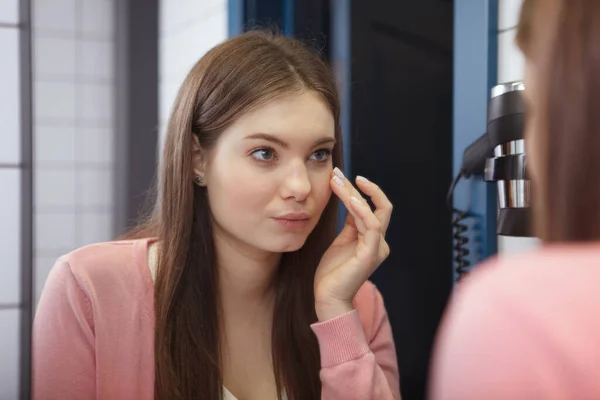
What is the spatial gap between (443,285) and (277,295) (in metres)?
0.85

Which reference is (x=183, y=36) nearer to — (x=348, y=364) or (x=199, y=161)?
(x=199, y=161)

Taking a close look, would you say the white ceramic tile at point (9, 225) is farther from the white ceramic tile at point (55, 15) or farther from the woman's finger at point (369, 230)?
the woman's finger at point (369, 230)

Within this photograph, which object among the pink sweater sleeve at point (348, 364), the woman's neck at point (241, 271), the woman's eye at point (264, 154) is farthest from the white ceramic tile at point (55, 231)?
the pink sweater sleeve at point (348, 364)

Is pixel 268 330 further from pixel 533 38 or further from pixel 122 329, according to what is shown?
pixel 533 38

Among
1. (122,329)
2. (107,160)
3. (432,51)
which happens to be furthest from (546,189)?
(107,160)

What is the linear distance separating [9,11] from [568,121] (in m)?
1.48

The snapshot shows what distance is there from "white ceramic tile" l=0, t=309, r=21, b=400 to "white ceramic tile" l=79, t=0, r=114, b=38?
103 cm

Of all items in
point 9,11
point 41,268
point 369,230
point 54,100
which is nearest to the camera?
point 369,230

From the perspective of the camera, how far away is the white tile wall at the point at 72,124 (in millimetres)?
1902

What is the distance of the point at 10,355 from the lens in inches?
62.5

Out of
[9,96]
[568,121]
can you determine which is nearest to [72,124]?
[9,96]

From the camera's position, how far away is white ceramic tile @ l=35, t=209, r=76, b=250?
6.19 ft

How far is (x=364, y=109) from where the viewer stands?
179 centimetres

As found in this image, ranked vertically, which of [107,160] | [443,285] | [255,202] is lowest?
[443,285]
